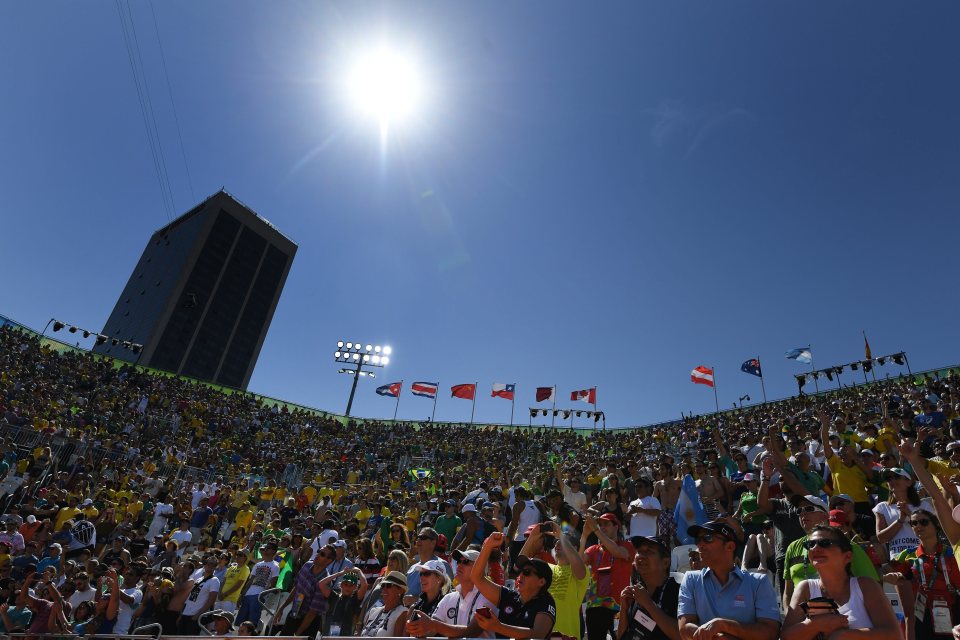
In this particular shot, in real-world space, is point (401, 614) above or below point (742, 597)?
below

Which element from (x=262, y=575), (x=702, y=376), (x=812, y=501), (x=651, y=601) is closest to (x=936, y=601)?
(x=812, y=501)

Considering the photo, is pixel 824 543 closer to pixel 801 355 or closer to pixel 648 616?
pixel 648 616

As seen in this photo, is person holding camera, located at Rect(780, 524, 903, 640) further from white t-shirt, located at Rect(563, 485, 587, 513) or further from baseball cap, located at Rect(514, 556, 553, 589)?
white t-shirt, located at Rect(563, 485, 587, 513)

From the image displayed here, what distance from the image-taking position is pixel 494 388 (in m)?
39.1

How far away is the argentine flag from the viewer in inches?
270

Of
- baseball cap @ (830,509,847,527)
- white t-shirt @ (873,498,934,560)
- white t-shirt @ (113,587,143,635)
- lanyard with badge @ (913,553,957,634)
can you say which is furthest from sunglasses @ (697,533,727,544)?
white t-shirt @ (113,587,143,635)

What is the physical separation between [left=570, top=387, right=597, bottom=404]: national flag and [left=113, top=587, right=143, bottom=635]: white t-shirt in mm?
31969

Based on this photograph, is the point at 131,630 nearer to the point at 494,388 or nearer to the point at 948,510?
the point at 948,510

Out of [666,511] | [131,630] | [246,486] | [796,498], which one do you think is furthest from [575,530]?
[246,486]

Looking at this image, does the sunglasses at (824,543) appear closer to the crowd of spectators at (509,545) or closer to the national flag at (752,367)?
the crowd of spectators at (509,545)

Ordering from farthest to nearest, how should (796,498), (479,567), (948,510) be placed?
(796,498) < (479,567) < (948,510)

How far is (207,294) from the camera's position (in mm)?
81000

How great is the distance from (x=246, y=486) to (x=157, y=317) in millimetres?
69838

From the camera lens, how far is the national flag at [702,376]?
112 ft
